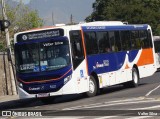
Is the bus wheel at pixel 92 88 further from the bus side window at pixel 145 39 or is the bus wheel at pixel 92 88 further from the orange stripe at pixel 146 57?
the bus side window at pixel 145 39

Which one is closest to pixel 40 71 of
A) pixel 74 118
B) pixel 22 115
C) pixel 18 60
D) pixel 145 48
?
pixel 18 60

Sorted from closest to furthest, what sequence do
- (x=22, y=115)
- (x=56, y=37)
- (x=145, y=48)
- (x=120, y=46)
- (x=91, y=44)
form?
(x=22, y=115) < (x=56, y=37) < (x=91, y=44) < (x=120, y=46) < (x=145, y=48)

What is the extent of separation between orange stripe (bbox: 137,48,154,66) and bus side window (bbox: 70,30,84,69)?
7.01m

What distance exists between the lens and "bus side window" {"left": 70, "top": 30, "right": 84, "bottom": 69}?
70.2ft

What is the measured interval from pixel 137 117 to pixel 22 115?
3.83 meters

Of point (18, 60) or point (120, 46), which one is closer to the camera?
point (18, 60)

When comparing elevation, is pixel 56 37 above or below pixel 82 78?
above

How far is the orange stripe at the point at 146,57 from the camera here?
94.1 feet

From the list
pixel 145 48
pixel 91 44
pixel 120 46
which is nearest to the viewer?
pixel 91 44

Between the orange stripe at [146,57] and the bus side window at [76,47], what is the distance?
7.01 metres

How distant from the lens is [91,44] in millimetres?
22891

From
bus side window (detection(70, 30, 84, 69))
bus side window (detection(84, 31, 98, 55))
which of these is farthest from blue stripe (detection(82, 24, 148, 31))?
bus side window (detection(70, 30, 84, 69))

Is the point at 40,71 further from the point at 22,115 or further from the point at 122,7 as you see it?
the point at 122,7

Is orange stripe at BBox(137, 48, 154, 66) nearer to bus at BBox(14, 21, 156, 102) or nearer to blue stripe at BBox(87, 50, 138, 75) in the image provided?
blue stripe at BBox(87, 50, 138, 75)
